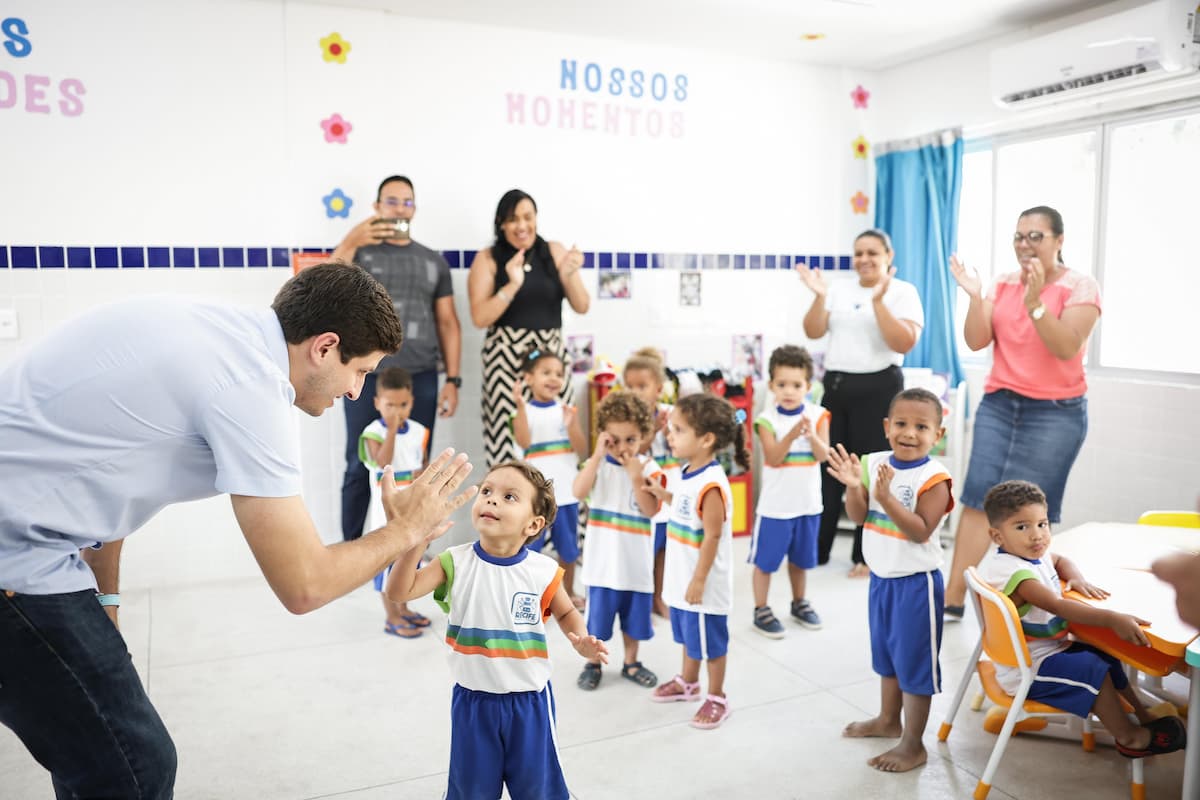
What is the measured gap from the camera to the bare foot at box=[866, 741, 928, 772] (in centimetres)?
256

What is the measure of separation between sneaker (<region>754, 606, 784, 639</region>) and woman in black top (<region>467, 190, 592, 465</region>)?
1311 millimetres

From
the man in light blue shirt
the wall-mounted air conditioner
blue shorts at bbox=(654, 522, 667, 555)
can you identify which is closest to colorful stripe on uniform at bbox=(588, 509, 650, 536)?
blue shorts at bbox=(654, 522, 667, 555)

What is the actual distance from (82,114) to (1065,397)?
4231 millimetres

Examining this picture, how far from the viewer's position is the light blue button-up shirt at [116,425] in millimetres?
1491

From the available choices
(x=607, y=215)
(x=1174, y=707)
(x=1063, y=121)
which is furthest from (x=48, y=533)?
(x=1063, y=121)

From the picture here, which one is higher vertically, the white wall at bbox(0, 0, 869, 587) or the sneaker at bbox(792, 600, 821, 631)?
the white wall at bbox(0, 0, 869, 587)

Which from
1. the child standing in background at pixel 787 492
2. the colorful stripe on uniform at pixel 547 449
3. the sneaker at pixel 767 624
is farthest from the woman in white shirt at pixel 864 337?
the colorful stripe on uniform at pixel 547 449

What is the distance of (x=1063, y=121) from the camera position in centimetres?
470

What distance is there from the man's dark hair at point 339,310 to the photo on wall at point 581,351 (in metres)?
3.24

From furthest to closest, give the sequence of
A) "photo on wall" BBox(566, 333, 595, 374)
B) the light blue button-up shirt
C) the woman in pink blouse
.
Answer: "photo on wall" BBox(566, 333, 595, 374), the woman in pink blouse, the light blue button-up shirt

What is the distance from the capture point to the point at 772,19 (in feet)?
14.9

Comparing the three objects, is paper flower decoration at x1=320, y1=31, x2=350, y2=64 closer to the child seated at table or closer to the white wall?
the white wall

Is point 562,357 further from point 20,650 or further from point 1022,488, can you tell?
point 20,650

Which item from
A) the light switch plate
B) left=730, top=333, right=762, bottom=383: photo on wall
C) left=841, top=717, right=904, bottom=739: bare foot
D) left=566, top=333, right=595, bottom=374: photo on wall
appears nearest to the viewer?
left=841, top=717, right=904, bottom=739: bare foot
